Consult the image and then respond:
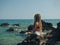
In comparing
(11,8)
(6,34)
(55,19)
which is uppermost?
(11,8)

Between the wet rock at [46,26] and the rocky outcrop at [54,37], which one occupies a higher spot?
the wet rock at [46,26]

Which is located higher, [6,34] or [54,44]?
[6,34]

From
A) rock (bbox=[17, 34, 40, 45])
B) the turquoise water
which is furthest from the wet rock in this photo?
rock (bbox=[17, 34, 40, 45])

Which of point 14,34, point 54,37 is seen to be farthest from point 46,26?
point 14,34

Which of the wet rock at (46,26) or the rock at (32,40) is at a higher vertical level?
the wet rock at (46,26)

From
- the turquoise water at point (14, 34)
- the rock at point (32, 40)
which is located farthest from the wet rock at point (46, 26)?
the rock at point (32, 40)

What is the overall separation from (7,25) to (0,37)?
19cm

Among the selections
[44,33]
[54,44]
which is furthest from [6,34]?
[54,44]

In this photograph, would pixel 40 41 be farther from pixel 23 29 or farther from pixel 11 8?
pixel 11 8

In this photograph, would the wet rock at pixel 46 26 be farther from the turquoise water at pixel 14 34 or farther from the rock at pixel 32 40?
the rock at pixel 32 40

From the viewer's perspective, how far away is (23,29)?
6.55ft

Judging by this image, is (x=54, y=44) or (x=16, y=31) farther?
(x=16, y=31)

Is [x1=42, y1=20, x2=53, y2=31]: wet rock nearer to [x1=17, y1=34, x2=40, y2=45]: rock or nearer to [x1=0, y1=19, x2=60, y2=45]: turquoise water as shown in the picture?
[x1=0, y1=19, x2=60, y2=45]: turquoise water

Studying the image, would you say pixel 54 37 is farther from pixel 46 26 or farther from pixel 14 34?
pixel 14 34
